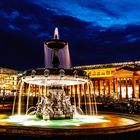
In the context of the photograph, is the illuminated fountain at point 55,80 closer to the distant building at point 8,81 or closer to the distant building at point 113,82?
the distant building at point 113,82

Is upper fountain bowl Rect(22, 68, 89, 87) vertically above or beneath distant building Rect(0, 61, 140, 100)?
beneath

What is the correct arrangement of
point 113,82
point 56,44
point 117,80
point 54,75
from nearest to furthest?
point 54,75 < point 56,44 < point 117,80 < point 113,82

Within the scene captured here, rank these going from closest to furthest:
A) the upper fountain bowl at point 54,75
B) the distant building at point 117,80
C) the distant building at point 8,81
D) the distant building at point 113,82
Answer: the upper fountain bowl at point 54,75 → the distant building at point 113,82 → the distant building at point 117,80 → the distant building at point 8,81

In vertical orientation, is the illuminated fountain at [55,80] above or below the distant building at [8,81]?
below

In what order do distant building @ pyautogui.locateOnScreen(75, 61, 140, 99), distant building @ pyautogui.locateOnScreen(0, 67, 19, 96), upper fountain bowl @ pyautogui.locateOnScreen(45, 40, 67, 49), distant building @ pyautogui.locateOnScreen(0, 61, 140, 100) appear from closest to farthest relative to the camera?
upper fountain bowl @ pyautogui.locateOnScreen(45, 40, 67, 49)
distant building @ pyautogui.locateOnScreen(0, 61, 140, 100)
distant building @ pyautogui.locateOnScreen(75, 61, 140, 99)
distant building @ pyautogui.locateOnScreen(0, 67, 19, 96)

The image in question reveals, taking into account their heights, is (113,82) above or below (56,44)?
above

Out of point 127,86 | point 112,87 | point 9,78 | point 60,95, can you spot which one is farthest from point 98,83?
point 60,95

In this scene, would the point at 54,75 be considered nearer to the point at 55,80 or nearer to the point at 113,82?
the point at 55,80

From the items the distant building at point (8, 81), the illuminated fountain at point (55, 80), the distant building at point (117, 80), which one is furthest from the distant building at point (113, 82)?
the illuminated fountain at point (55, 80)

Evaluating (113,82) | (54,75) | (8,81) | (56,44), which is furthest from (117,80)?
(54,75)

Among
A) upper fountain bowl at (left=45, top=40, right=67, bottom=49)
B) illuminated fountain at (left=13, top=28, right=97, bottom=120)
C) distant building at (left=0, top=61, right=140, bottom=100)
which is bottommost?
illuminated fountain at (left=13, top=28, right=97, bottom=120)

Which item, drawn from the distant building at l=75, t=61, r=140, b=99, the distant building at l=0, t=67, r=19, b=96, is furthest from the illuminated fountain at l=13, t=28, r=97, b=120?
the distant building at l=0, t=67, r=19, b=96

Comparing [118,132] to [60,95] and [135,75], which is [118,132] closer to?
[60,95]

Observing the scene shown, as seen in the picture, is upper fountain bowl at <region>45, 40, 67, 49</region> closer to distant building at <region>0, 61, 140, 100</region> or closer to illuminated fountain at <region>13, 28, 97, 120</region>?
illuminated fountain at <region>13, 28, 97, 120</region>
